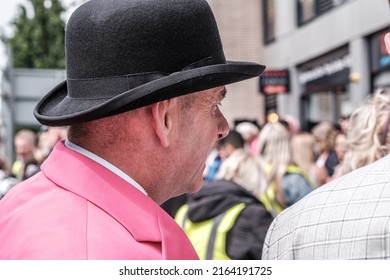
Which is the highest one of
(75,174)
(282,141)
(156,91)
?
(156,91)

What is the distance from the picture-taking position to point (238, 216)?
157 inches

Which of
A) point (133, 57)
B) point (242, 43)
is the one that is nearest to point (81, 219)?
point (133, 57)

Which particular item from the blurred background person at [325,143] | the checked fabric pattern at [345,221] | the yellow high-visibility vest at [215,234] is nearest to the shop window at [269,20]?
the blurred background person at [325,143]

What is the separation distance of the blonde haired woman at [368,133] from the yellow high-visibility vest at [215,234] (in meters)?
0.64

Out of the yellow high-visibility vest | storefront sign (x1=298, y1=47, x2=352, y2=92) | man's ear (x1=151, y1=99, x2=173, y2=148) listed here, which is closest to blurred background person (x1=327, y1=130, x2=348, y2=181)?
the yellow high-visibility vest

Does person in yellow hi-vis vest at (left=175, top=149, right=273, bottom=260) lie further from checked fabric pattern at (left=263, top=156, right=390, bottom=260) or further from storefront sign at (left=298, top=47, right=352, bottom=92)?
storefront sign at (left=298, top=47, right=352, bottom=92)

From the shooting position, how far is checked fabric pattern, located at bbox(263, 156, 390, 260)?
56.4 inches

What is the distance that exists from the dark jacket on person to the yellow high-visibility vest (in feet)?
0.05

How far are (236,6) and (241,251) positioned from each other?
17189 mm

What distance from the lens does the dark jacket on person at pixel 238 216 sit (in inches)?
153

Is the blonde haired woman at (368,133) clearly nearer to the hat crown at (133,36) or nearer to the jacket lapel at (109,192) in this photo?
A: the hat crown at (133,36)
